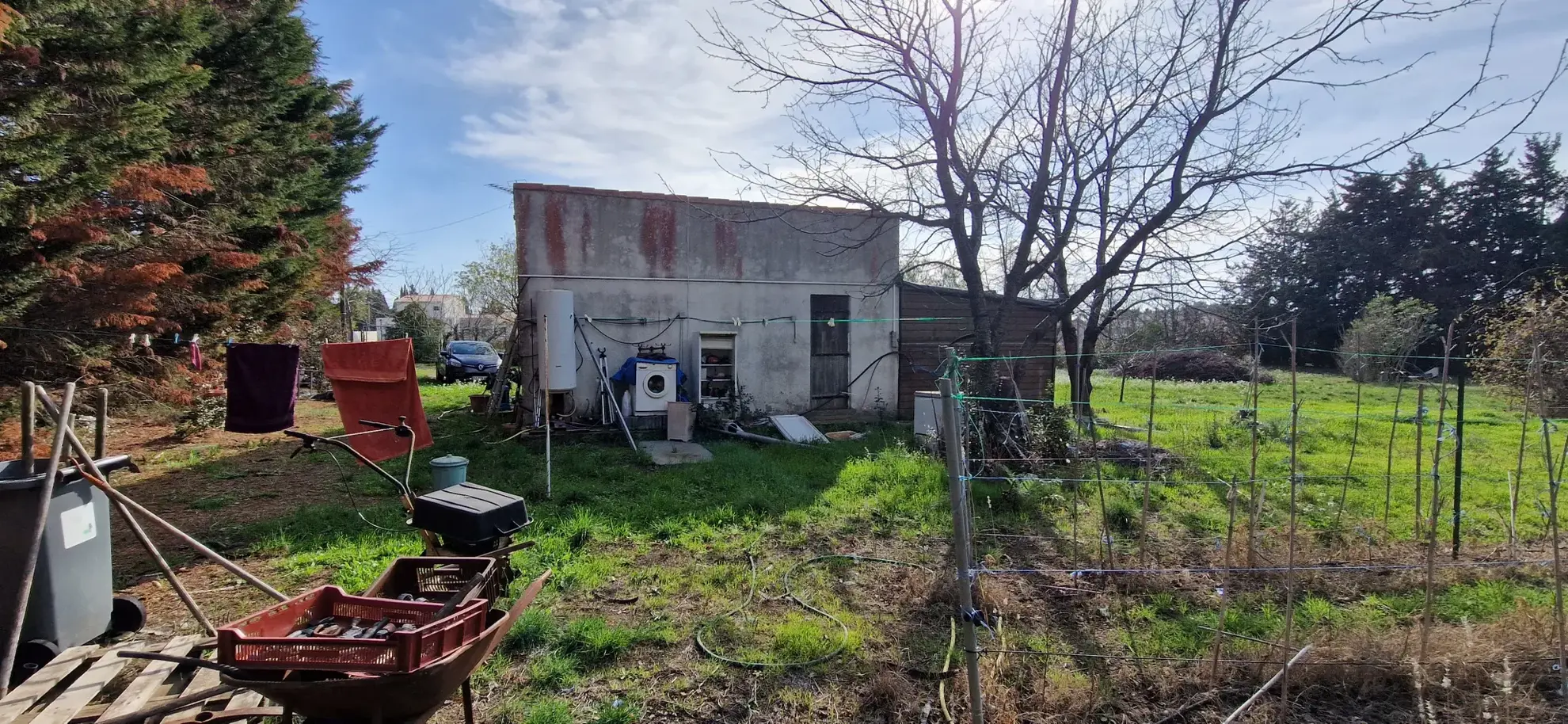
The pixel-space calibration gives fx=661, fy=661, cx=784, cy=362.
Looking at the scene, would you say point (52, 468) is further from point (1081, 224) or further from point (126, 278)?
point (1081, 224)

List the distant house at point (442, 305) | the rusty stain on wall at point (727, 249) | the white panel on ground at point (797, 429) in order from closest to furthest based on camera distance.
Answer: the white panel on ground at point (797, 429)
the rusty stain on wall at point (727, 249)
the distant house at point (442, 305)

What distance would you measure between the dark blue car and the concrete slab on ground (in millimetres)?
12369

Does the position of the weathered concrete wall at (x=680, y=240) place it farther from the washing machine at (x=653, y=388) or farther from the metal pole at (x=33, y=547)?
the metal pole at (x=33, y=547)

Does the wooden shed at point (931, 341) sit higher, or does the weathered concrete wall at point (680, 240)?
the weathered concrete wall at point (680, 240)

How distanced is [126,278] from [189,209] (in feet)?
10.7

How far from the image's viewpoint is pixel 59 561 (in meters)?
2.98

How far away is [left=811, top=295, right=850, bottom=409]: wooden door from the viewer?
1123 cm

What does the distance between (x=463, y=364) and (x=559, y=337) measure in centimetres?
1278

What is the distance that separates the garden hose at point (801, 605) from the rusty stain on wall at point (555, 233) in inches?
254

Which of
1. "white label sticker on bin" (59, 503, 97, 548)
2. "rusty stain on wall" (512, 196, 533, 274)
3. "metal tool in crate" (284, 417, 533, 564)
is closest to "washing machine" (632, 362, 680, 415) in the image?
"rusty stain on wall" (512, 196, 533, 274)

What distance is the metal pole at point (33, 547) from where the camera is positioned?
100 inches

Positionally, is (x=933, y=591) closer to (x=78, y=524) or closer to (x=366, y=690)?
(x=366, y=690)

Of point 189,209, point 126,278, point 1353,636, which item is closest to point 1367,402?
point 1353,636

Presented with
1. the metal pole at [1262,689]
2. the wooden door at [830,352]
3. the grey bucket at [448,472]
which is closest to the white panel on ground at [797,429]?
the wooden door at [830,352]
